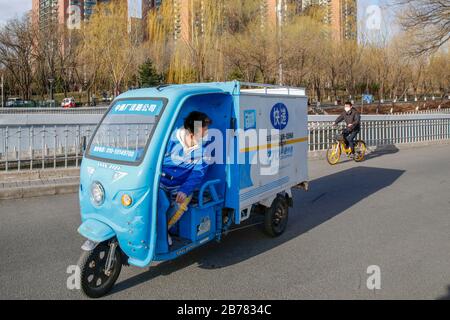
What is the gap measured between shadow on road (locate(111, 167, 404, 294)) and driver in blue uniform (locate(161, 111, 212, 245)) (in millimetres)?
700

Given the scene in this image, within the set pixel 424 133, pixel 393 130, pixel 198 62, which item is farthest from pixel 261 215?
pixel 198 62

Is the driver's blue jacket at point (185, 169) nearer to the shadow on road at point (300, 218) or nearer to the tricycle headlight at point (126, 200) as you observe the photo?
the tricycle headlight at point (126, 200)

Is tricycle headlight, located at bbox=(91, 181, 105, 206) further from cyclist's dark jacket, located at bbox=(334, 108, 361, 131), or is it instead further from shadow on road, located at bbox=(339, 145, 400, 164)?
shadow on road, located at bbox=(339, 145, 400, 164)

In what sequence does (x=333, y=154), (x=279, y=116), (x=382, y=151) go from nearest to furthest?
(x=279, y=116), (x=333, y=154), (x=382, y=151)

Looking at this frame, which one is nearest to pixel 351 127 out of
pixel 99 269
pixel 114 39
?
pixel 99 269

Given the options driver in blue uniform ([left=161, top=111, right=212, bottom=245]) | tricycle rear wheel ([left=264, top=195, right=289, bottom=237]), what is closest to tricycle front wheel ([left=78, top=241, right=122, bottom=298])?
driver in blue uniform ([left=161, top=111, right=212, bottom=245])

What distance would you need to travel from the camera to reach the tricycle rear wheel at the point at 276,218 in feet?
18.1

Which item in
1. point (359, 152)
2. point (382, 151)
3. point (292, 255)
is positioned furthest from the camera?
point (382, 151)

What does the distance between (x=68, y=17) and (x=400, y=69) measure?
1489 inches

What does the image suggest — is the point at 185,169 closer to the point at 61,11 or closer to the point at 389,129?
the point at 389,129

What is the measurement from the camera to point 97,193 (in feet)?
12.8

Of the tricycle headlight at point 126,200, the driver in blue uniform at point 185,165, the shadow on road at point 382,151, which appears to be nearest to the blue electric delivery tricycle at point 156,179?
the tricycle headlight at point 126,200

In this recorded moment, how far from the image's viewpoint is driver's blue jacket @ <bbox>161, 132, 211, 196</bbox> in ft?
13.4

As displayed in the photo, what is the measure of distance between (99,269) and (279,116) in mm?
2968
